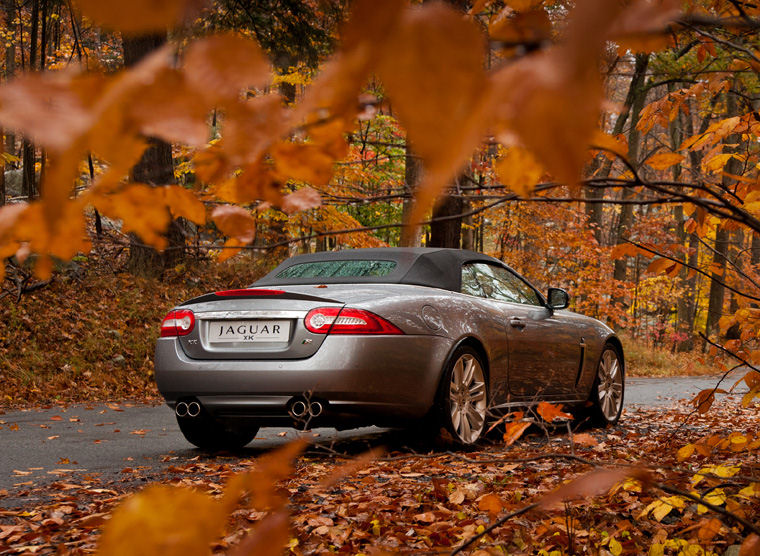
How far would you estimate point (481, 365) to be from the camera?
591cm

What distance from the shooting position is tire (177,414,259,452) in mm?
5859

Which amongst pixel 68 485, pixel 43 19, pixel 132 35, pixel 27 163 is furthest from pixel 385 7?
pixel 27 163

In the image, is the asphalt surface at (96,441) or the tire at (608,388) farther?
the tire at (608,388)

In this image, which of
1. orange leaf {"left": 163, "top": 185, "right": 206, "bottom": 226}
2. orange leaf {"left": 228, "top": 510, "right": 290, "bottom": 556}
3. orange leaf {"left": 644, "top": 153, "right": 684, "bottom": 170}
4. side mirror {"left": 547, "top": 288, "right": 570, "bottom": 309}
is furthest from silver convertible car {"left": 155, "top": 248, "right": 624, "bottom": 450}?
orange leaf {"left": 228, "top": 510, "right": 290, "bottom": 556}

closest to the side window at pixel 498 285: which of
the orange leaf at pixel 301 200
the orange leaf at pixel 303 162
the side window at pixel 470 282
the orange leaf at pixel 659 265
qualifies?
the side window at pixel 470 282

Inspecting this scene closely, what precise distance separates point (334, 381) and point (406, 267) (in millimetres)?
1299

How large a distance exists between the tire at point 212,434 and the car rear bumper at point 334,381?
41cm

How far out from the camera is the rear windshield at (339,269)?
5.97 meters

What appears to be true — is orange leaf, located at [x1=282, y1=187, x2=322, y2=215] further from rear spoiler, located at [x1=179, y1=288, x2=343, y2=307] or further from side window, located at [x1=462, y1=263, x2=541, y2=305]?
side window, located at [x1=462, y1=263, x2=541, y2=305]

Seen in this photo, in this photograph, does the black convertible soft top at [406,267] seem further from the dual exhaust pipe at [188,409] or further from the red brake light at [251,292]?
the dual exhaust pipe at [188,409]

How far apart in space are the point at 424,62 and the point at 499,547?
2817 mm

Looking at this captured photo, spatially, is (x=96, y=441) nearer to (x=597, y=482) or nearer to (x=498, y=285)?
(x=498, y=285)

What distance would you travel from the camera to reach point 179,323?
18.2 ft

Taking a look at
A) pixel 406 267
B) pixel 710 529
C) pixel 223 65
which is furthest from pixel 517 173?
pixel 406 267
